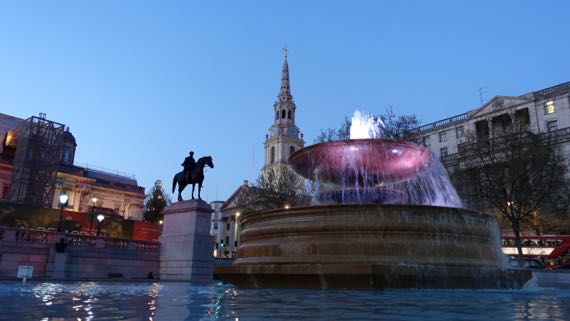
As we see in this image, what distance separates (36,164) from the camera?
4806cm

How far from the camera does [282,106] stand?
359 feet

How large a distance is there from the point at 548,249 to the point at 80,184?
59289 millimetres

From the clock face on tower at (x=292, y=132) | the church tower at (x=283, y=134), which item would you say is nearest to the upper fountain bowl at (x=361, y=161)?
the church tower at (x=283, y=134)

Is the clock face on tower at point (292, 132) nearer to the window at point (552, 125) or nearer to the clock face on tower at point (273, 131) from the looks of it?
the clock face on tower at point (273, 131)

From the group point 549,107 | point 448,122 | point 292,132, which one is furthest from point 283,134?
point 549,107

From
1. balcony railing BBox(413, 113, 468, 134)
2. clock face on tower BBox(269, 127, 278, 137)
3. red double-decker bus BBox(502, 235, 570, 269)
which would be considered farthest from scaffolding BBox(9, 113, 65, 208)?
clock face on tower BBox(269, 127, 278, 137)

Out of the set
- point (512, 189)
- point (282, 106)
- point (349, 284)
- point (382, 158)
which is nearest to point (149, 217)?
point (282, 106)

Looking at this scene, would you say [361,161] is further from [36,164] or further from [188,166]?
[36,164]

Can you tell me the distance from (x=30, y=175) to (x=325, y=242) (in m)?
45.8

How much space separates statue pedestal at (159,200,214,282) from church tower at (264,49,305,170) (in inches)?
2999

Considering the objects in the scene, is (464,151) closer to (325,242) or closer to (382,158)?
(382,158)

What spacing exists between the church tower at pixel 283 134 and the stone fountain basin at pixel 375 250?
89.6 m

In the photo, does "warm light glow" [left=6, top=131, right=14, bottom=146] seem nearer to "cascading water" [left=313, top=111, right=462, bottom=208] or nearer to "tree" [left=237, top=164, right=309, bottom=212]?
"tree" [left=237, top=164, right=309, bottom=212]

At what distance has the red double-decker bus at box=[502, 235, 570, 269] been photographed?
32000mm
